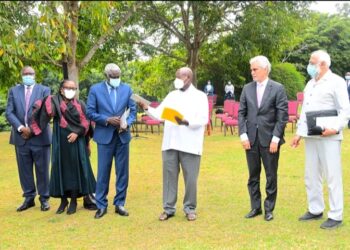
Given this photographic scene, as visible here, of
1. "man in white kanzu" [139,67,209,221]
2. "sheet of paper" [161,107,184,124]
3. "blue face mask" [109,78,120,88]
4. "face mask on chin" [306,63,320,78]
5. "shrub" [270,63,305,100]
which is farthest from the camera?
"shrub" [270,63,305,100]

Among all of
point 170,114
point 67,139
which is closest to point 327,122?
point 170,114

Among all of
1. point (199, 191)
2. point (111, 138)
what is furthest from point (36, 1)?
point (199, 191)

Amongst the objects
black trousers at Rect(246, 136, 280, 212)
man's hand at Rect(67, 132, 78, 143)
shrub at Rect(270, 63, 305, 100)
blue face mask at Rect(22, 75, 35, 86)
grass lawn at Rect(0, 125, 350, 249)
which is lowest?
grass lawn at Rect(0, 125, 350, 249)

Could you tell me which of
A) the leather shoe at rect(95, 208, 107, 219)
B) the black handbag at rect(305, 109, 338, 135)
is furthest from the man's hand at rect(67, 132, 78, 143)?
the black handbag at rect(305, 109, 338, 135)

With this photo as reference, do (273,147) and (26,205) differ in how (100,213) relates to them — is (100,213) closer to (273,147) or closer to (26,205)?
(26,205)

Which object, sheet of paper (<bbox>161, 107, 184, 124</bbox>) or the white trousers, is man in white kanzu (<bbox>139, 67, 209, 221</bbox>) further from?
the white trousers

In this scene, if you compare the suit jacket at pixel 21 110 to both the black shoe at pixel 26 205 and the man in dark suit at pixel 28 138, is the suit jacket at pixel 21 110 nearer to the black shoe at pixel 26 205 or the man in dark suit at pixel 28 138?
the man in dark suit at pixel 28 138

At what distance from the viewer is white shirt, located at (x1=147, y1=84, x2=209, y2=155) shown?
567cm

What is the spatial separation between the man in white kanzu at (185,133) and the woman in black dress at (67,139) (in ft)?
3.34

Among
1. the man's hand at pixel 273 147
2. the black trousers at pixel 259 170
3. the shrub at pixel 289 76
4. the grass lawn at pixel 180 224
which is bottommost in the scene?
the grass lawn at pixel 180 224

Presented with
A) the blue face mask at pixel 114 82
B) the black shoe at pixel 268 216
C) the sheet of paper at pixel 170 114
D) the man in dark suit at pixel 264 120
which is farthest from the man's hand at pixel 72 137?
the black shoe at pixel 268 216

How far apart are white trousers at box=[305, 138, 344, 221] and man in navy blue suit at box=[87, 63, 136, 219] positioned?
209 cm

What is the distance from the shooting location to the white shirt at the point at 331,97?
518cm

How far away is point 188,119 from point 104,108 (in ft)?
3.42
